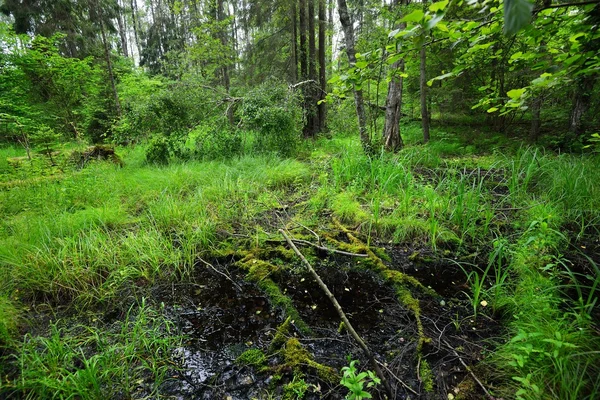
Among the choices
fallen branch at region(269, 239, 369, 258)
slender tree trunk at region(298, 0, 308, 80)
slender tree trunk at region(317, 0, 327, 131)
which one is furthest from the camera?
slender tree trunk at region(317, 0, 327, 131)

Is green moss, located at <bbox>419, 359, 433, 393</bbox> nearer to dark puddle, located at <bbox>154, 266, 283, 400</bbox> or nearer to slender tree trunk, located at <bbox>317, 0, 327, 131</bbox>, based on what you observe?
dark puddle, located at <bbox>154, 266, 283, 400</bbox>

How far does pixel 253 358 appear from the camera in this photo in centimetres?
168

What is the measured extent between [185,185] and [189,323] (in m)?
2.84

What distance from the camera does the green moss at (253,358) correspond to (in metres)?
1.66

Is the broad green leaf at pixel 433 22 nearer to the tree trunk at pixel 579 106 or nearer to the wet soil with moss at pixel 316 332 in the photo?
the wet soil with moss at pixel 316 332

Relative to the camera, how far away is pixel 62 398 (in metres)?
1.43

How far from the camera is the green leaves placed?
51 cm

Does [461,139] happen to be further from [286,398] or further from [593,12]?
[286,398]

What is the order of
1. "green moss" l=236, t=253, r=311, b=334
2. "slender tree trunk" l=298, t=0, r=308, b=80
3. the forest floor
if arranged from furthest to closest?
1. "slender tree trunk" l=298, t=0, r=308, b=80
2. "green moss" l=236, t=253, r=311, b=334
3. the forest floor

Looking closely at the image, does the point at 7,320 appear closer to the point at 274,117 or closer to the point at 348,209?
the point at 348,209

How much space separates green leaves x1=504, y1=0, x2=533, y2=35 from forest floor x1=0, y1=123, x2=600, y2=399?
1386 millimetres

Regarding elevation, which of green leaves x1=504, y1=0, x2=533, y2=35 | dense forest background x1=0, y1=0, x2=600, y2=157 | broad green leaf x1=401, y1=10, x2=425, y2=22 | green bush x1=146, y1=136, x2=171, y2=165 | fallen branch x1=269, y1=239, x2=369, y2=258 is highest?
dense forest background x1=0, y1=0, x2=600, y2=157

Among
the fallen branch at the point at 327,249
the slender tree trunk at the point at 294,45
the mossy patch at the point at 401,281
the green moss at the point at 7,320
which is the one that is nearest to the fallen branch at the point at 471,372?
the mossy patch at the point at 401,281

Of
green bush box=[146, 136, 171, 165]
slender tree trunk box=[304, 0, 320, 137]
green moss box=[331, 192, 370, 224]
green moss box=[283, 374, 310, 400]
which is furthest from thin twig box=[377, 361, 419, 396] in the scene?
slender tree trunk box=[304, 0, 320, 137]
